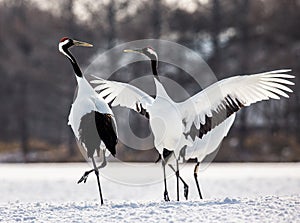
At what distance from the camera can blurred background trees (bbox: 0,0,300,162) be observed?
99.6 ft

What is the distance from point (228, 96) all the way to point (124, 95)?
1831mm

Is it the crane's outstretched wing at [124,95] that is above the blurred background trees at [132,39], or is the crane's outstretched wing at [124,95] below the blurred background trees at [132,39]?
below

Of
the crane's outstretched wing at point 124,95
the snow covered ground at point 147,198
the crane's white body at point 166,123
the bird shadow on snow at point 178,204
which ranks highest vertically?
the crane's outstretched wing at point 124,95

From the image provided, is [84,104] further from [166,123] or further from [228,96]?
[228,96]

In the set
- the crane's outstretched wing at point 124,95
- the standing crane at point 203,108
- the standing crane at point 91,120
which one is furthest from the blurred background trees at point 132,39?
the standing crane at point 91,120

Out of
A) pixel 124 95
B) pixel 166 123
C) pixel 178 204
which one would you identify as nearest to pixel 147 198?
pixel 124 95

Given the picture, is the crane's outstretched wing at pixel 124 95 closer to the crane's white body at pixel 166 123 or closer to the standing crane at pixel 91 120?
the crane's white body at pixel 166 123

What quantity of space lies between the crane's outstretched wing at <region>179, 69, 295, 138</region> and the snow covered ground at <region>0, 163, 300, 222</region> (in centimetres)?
108

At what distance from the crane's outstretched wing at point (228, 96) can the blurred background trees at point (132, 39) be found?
19.1 m

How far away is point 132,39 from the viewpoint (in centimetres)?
3144

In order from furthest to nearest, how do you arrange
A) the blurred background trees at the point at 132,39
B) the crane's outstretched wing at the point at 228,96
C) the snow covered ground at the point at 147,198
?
the blurred background trees at the point at 132,39 → the crane's outstretched wing at the point at 228,96 → the snow covered ground at the point at 147,198

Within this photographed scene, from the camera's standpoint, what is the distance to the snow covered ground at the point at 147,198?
313 inches

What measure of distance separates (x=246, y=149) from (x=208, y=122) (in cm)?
2051

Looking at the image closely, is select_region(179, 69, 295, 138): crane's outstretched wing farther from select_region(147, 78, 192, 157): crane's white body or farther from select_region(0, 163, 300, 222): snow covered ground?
select_region(0, 163, 300, 222): snow covered ground
